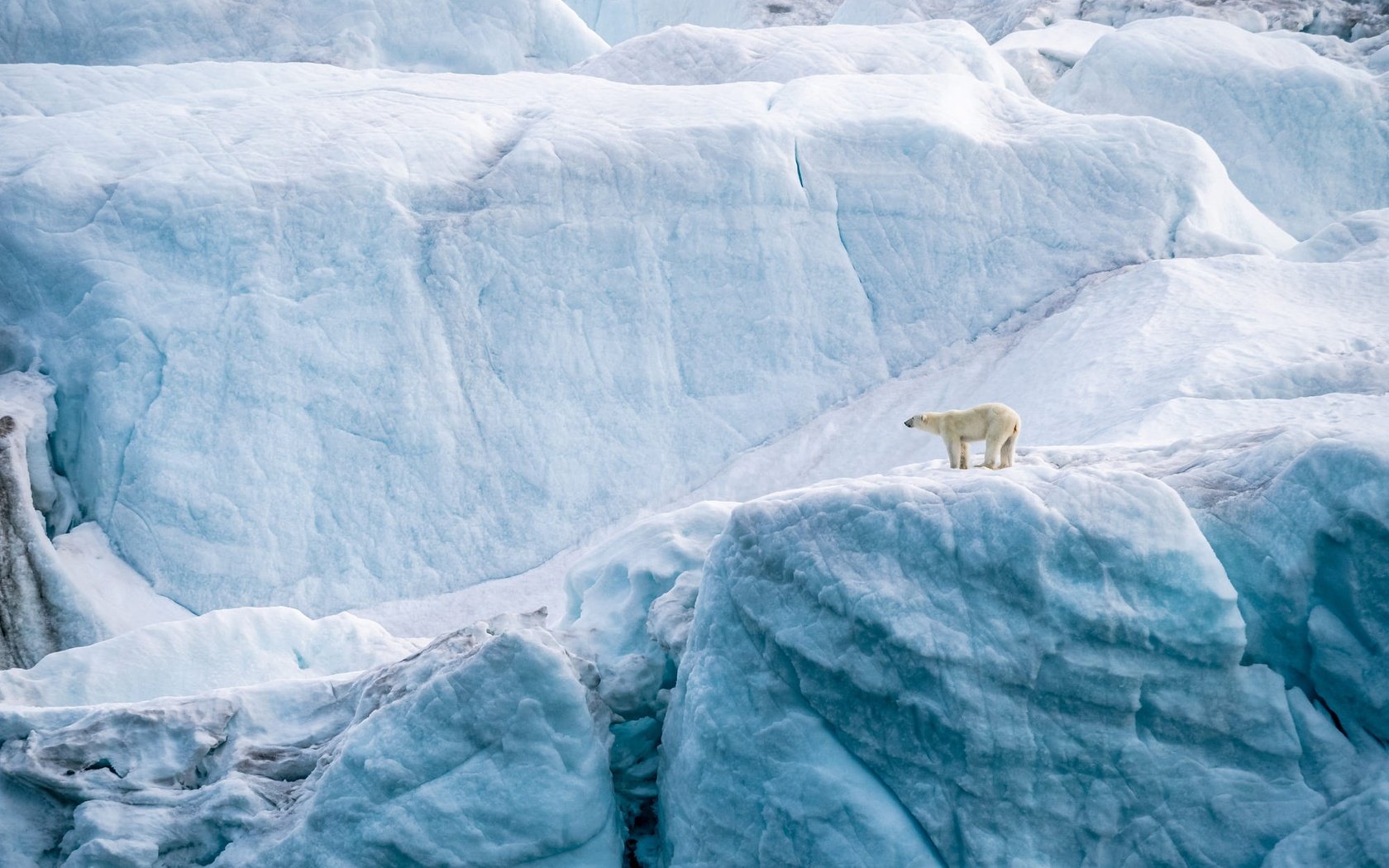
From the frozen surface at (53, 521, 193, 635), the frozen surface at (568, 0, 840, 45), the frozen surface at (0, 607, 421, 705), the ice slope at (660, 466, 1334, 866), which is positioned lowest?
the frozen surface at (53, 521, 193, 635)

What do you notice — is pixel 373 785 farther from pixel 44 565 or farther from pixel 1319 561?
pixel 44 565

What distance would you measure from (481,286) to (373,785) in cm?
666

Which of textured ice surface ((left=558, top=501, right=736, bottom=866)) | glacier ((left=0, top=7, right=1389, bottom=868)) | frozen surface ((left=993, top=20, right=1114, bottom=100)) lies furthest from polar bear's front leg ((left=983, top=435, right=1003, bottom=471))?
frozen surface ((left=993, top=20, right=1114, bottom=100))

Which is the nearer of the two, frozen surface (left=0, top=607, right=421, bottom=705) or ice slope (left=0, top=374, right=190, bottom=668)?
frozen surface (left=0, top=607, right=421, bottom=705)

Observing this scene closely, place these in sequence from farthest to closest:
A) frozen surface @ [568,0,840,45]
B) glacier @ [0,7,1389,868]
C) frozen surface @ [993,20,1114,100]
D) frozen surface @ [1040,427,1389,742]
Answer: frozen surface @ [568,0,840,45], frozen surface @ [993,20,1114,100], glacier @ [0,7,1389,868], frozen surface @ [1040,427,1389,742]

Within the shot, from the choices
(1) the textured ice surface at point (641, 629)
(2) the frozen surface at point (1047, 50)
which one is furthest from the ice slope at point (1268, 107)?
(1) the textured ice surface at point (641, 629)

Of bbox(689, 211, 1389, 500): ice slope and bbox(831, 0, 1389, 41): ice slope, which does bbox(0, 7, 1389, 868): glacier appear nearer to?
bbox(689, 211, 1389, 500): ice slope

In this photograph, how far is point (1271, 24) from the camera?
66.5 ft

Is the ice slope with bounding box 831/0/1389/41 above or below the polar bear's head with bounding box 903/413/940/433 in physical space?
below

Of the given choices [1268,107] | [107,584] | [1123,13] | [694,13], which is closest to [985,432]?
[107,584]

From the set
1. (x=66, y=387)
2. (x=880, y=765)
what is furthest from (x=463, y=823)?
(x=66, y=387)

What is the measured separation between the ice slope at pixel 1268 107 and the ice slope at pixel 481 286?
3.82m

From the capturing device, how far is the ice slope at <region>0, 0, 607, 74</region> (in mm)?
19469

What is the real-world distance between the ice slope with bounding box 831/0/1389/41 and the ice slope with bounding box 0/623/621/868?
17.6 m
